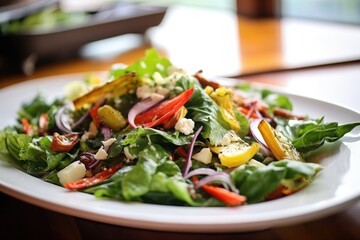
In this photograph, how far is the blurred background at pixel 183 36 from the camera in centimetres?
223

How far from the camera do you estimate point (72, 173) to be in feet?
3.88

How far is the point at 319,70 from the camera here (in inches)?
79.7

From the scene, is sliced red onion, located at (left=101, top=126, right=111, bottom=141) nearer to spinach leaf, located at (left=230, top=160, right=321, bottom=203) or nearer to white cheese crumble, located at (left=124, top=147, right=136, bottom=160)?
white cheese crumble, located at (left=124, top=147, right=136, bottom=160)

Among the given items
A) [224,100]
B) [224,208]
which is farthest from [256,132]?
[224,208]

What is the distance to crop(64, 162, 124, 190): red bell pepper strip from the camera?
1.12 meters

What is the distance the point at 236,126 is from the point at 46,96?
68 cm

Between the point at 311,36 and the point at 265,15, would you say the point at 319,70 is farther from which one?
the point at 265,15

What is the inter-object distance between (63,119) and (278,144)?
0.53 meters

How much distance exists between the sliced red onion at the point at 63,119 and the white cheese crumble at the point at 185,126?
1.05ft

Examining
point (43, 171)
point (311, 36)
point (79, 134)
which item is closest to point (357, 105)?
point (79, 134)

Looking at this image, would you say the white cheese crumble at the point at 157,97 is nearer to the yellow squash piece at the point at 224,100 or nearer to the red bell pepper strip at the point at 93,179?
the yellow squash piece at the point at 224,100

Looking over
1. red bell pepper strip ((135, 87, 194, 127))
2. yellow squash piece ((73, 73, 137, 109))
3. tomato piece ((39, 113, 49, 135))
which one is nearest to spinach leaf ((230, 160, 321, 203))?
red bell pepper strip ((135, 87, 194, 127))

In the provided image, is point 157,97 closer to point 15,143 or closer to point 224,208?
point 15,143

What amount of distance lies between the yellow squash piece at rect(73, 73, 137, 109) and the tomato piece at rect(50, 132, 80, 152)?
4.8 inches
